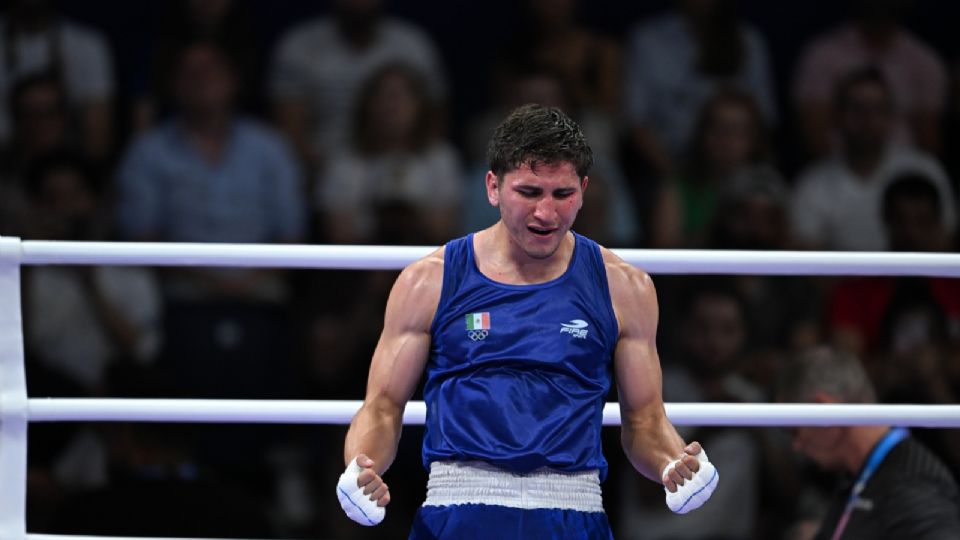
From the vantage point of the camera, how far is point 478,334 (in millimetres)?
2986

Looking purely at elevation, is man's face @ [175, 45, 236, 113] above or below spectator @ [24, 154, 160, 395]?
above

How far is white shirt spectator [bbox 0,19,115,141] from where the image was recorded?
6.36m

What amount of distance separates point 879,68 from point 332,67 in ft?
8.98

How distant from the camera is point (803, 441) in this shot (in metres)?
4.03

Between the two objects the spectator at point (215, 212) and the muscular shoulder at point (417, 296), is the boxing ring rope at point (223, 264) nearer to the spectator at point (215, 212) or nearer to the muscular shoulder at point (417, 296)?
the muscular shoulder at point (417, 296)

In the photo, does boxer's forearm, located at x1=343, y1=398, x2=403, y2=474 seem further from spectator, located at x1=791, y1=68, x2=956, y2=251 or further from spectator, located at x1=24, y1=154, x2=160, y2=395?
spectator, located at x1=791, y1=68, x2=956, y2=251

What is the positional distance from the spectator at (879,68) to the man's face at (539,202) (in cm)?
424

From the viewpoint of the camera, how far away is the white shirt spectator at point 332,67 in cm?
657

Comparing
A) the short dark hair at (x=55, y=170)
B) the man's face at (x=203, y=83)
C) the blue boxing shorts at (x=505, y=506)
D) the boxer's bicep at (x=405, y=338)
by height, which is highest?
the man's face at (x=203, y=83)

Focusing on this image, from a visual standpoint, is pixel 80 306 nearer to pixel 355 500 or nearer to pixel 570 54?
pixel 570 54

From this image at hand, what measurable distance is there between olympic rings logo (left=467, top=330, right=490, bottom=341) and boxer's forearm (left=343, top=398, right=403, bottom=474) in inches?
9.0

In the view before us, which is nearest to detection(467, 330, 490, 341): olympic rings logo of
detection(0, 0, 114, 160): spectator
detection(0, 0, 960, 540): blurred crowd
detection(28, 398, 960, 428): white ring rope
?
detection(28, 398, 960, 428): white ring rope

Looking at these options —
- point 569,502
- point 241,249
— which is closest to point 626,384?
point 569,502

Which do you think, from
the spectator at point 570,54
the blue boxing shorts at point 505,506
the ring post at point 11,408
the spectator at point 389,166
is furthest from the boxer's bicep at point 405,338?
the spectator at point 570,54
